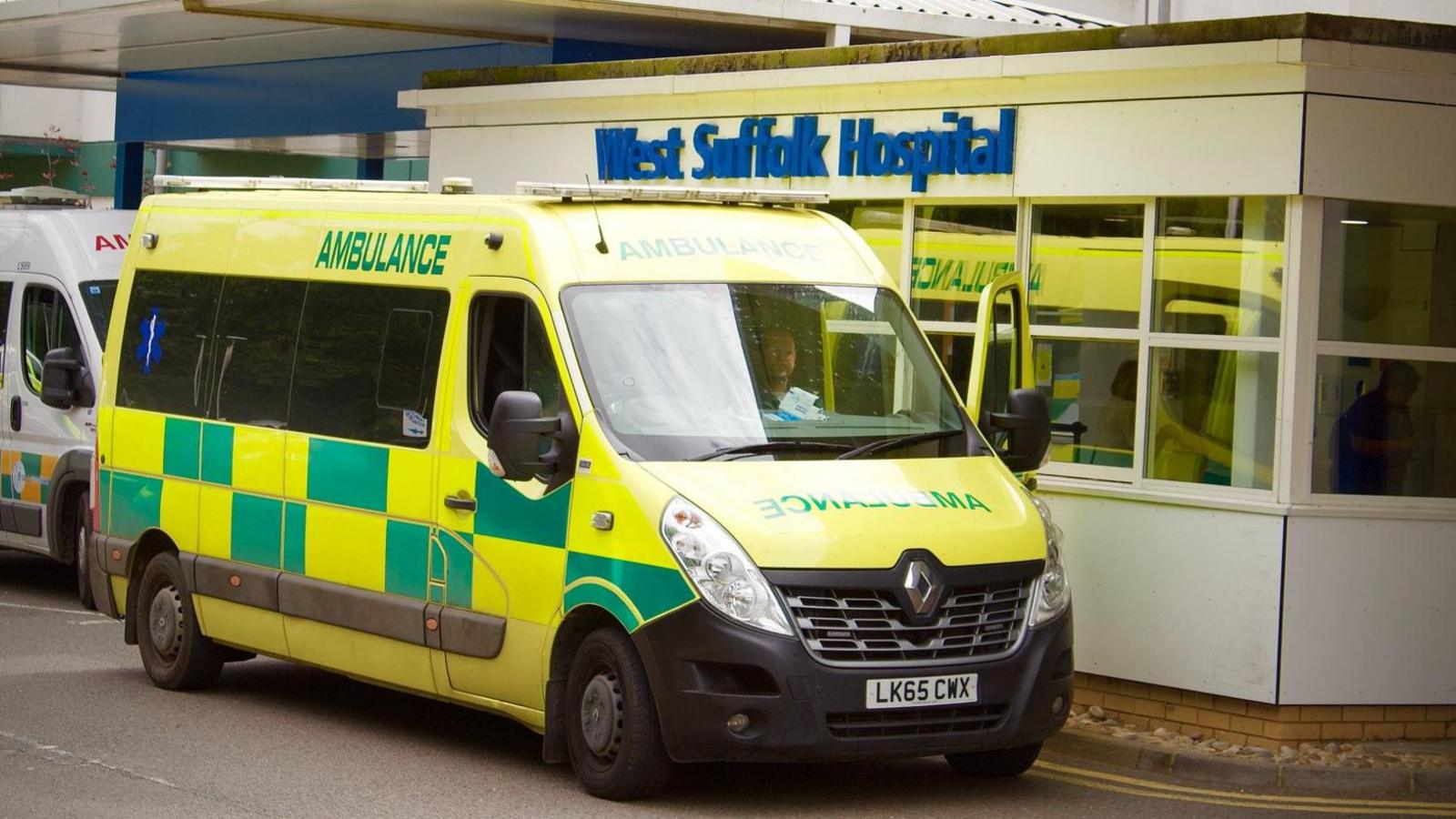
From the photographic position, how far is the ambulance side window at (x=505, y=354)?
923 cm

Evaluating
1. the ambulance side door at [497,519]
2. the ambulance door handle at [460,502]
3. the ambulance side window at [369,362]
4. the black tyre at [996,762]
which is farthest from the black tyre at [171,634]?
the black tyre at [996,762]

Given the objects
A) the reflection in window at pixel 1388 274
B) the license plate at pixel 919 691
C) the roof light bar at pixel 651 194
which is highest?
the roof light bar at pixel 651 194

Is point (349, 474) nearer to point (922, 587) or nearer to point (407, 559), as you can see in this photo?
point (407, 559)

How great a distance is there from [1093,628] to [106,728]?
479cm

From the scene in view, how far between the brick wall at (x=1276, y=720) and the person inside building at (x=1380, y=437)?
105cm

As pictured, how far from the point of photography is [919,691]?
8.33 metres

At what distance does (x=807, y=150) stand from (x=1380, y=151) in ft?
11.5

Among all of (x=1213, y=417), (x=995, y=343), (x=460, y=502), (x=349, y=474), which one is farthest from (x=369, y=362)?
(x=1213, y=417)

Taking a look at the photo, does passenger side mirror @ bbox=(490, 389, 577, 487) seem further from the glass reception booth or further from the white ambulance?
the white ambulance

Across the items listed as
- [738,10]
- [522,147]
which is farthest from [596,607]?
[738,10]

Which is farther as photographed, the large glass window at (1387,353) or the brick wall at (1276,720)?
the large glass window at (1387,353)

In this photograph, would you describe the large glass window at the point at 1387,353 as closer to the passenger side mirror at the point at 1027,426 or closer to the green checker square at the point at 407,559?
the passenger side mirror at the point at 1027,426

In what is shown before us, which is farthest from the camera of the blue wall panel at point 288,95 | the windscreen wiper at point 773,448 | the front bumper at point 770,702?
the blue wall panel at point 288,95

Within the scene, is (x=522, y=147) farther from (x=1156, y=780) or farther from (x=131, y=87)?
(x=131, y=87)
